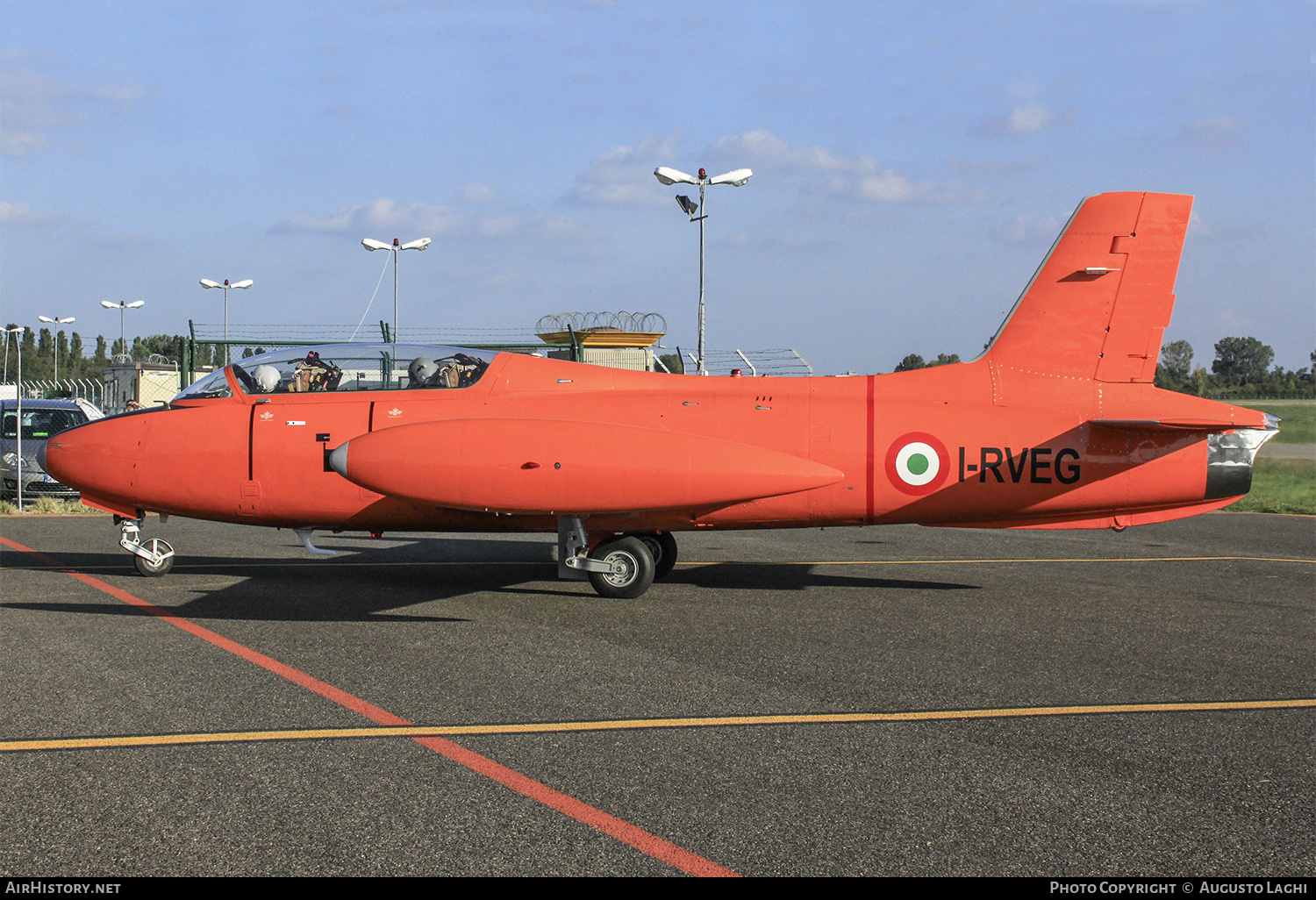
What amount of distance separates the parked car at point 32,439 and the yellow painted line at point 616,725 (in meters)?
15.9

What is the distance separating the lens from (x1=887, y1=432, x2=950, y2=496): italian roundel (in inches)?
411

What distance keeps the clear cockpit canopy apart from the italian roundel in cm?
449

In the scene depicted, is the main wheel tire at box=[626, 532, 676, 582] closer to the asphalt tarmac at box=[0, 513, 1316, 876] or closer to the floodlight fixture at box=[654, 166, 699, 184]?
the asphalt tarmac at box=[0, 513, 1316, 876]

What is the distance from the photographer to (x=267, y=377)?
11.0m

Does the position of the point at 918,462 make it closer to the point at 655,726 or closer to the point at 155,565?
the point at 655,726

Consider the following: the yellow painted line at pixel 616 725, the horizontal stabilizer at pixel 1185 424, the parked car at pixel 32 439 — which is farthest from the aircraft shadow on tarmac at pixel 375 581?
the parked car at pixel 32 439

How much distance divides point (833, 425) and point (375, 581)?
5481mm

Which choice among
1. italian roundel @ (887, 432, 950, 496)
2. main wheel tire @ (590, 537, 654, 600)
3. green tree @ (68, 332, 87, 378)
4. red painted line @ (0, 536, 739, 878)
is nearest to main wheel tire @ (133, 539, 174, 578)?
red painted line @ (0, 536, 739, 878)

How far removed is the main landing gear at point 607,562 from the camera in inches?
407

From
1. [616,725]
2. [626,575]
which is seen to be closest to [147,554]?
[626,575]

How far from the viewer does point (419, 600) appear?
33.8 ft

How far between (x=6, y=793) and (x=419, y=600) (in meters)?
5.43

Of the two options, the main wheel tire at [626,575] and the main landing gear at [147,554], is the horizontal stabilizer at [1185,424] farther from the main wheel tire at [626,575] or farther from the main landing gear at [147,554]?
the main landing gear at [147,554]

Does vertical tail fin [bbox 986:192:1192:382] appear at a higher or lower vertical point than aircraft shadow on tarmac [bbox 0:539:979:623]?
higher
